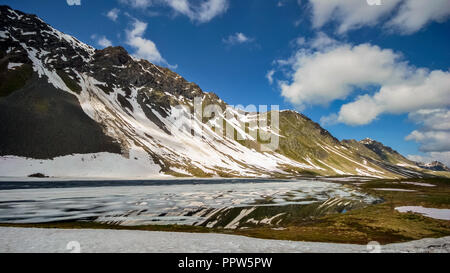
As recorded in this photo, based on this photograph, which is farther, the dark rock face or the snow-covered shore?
the dark rock face

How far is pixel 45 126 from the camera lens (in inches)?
4975

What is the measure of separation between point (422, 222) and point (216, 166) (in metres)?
160

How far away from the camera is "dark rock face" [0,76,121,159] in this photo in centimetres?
11462

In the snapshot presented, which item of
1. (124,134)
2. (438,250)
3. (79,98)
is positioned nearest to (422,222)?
(438,250)

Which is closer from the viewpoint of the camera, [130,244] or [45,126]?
[130,244]

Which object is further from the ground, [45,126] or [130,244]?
[45,126]

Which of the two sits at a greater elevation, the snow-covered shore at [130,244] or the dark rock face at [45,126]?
the dark rock face at [45,126]

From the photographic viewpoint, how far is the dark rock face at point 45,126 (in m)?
115

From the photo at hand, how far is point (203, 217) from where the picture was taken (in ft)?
106

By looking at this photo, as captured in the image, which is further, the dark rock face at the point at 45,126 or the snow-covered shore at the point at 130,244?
the dark rock face at the point at 45,126

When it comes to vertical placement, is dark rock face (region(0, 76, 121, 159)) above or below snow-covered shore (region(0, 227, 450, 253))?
above
